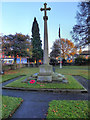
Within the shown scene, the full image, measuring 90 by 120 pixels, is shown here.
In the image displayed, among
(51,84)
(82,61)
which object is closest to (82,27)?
(51,84)

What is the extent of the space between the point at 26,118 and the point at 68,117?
1.29 m

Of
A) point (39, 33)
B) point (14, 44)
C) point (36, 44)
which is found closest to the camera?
point (14, 44)

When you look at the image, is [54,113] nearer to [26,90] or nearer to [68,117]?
[68,117]

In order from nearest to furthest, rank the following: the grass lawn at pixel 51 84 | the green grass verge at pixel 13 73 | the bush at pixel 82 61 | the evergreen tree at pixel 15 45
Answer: the grass lawn at pixel 51 84 → the green grass verge at pixel 13 73 → the evergreen tree at pixel 15 45 → the bush at pixel 82 61

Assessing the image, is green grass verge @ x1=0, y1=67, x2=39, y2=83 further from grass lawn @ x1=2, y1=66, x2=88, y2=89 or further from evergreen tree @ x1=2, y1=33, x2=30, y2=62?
evergreen tree @ x1=2, y1=33, x2=30, y2=62

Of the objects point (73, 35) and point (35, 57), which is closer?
point (73, 35)

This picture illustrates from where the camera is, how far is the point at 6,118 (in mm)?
2549

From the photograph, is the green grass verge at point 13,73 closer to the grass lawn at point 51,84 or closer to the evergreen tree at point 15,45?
the grass lawn at point 51,84

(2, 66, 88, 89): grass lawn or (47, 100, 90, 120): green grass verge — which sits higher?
(47, 100, 90, 120): green grass verge

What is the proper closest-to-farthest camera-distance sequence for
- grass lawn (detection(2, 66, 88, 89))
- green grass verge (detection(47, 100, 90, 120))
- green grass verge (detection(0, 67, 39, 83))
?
1. green grass verge (detection(47, 100, 90, 120))
2. grass lawn (detection(2, 66, 88, 89))
3. green grass verge (detection(0, 67, 39, 83))

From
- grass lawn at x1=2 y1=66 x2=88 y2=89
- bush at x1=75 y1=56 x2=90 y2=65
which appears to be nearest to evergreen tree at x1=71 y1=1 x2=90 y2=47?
grass lawn at x1=2 y1=66 x2=88 y2=89

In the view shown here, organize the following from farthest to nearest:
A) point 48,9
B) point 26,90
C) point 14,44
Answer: point 14,44, point 48,9, point 26,90

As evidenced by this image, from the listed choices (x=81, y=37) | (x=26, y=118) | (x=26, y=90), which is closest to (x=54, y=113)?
(x=26, y=118)

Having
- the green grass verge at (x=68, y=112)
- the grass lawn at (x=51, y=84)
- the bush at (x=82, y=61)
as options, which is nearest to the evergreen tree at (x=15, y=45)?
the grass lawn at (x=51, y=84)
